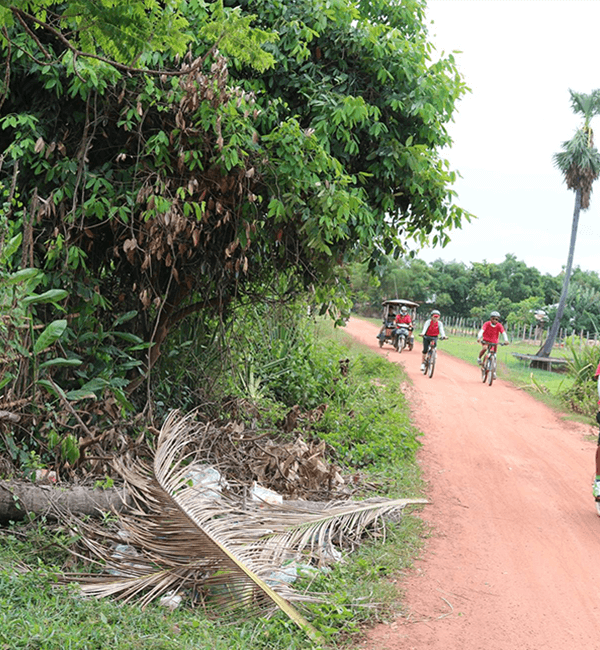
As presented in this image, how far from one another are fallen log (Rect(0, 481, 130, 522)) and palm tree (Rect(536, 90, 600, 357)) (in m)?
25.3

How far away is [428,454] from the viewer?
9.18 meters

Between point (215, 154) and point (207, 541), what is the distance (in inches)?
130

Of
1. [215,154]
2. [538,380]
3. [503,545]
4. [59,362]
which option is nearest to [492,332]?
[538,380]

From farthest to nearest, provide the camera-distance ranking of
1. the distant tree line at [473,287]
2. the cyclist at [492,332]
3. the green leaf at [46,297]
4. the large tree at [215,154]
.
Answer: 1. the distant tree line at [473,287]
2. the cyclist at [492,332]
3. the large tree at [215,154]
4. the green leaf at [46,297]

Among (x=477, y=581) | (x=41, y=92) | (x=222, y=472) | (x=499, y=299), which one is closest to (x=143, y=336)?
(x=222, y=472)

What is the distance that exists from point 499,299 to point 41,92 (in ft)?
139

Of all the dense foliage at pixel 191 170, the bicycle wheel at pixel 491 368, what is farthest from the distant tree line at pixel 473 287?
the dense foliage at pixel 191 170

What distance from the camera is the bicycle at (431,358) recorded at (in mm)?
16681

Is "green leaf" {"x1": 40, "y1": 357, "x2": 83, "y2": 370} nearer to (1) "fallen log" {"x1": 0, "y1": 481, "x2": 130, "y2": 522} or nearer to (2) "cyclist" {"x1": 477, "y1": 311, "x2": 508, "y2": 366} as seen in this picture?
(1) "fallen log" {"x1": 0, "y1": 481, "x2": 130, "y2": 522}

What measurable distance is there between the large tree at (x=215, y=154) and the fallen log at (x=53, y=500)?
4.92 ft

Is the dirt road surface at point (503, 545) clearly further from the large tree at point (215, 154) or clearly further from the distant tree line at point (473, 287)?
the distant tree line at point (473, 287)

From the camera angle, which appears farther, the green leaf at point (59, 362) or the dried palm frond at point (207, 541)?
the green leaf at point (59, 362)

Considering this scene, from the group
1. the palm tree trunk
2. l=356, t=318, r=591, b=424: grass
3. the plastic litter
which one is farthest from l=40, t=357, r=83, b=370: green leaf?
the palm tree trunk

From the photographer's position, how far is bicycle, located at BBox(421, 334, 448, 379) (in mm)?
16681
